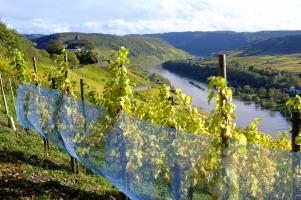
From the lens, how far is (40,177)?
13.4m

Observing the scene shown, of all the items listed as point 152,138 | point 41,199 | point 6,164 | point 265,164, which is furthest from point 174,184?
point 6,164

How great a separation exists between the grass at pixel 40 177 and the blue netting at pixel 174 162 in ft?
3.29

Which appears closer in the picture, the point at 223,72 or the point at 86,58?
the point at 223,72

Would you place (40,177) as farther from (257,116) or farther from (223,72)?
(257,116)

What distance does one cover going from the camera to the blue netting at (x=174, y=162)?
8172mm

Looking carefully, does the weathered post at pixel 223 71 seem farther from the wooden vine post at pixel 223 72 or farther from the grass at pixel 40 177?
the grass at pixel 40 177

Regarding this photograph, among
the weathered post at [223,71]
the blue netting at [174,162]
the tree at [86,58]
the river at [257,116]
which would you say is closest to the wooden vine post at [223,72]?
the weathered post at [223,71]

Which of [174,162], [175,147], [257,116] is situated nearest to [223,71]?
[175,147]

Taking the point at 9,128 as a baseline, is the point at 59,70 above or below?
above

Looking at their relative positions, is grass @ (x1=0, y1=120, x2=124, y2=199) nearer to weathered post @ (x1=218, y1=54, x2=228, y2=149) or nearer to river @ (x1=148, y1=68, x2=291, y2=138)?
weathered post @ (x1=218, y1=54, x2=228, y2=149)

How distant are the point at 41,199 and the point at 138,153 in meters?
3.11

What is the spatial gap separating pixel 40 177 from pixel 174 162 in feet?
18.5

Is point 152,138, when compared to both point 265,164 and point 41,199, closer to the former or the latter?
point 265,164

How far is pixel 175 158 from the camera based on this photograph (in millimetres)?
9547
